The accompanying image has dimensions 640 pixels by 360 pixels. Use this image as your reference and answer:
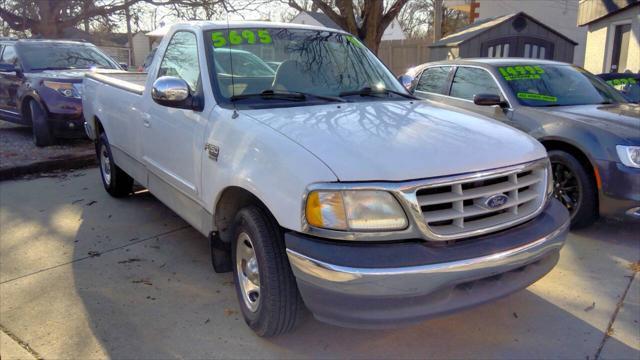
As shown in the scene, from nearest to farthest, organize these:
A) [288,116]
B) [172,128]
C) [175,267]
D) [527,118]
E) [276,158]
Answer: [276,158], [288,116], [172,128], [175,267], [527,118]

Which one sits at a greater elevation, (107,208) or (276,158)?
(276,158)

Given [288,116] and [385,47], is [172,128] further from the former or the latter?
[385,47]

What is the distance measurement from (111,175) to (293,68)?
10.1 feet

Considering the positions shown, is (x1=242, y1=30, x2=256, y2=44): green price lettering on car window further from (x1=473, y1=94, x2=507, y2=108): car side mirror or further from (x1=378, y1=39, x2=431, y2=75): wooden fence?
(x1=378, y1=39, x2=431, y2=75): wooden fence

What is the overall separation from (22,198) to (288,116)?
4347 millimetres

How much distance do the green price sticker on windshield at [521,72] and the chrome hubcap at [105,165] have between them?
15.2 feet

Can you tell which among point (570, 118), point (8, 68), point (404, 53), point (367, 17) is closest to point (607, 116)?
point (570, 118)

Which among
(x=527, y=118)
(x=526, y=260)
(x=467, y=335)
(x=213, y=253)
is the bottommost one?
(x=467, y=335)

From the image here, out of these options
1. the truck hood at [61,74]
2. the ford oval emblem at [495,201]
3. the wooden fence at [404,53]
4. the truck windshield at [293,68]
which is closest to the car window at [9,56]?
the truck hood at [61,74]

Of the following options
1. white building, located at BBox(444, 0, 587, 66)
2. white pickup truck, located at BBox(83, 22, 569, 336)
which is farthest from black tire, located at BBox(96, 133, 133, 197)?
white building, located at BBox(444, 0, 587, 66)

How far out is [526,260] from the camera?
2.68 meters

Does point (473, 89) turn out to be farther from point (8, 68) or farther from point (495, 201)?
point (8, 68)

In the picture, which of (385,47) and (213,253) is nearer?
(213,253)

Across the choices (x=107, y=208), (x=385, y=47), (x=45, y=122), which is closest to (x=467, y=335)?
(x=107, y=208)
